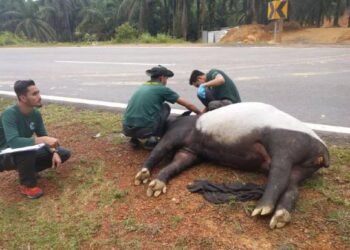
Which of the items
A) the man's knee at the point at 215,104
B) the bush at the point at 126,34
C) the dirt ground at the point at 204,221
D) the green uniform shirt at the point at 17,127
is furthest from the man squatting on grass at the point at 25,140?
the bush at the point at 126,34

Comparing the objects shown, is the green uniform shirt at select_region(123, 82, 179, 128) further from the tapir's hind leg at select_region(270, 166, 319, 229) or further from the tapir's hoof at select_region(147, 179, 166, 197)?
the tapir's hind leg at select_region(270, 166, 319, 229)

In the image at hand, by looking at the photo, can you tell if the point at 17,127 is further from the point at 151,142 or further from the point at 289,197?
the point at 289,197

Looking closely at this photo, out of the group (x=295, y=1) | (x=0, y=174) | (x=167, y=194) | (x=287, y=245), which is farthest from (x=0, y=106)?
(x=295, y=1)

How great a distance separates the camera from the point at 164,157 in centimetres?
435

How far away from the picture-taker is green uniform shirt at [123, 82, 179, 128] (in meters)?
4.52

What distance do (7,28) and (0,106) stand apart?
157 ft

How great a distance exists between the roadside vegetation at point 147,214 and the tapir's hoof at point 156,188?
0.16 feet

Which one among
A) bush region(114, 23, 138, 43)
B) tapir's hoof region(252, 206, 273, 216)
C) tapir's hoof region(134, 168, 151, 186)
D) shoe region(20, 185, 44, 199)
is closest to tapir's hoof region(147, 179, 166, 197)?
tapir's hoof region(134, 168, 151, 186)

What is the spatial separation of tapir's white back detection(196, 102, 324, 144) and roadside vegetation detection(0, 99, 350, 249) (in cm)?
35

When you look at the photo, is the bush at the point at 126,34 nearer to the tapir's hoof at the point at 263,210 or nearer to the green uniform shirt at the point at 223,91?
the green uniform shirt at the point at 223,91

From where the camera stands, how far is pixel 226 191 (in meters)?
3.56

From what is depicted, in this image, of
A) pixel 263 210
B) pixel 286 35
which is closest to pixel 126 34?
pixel 286 35

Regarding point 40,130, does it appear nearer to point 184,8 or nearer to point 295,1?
point 184,8

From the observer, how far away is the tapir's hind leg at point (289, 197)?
10.1 feet
